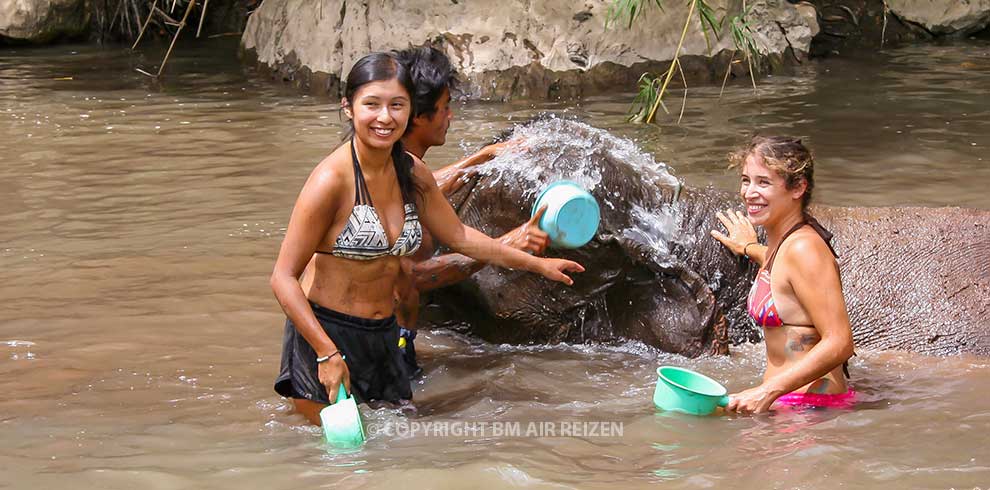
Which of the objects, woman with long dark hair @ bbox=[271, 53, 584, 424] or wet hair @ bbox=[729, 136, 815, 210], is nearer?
woman with long dark hair @ bbox=[271, 53, 584, 424]

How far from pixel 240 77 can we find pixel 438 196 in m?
8.23

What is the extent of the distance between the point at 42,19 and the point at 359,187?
37.9ft

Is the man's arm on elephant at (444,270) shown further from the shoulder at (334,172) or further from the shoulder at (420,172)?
the shoulder at (334,172)

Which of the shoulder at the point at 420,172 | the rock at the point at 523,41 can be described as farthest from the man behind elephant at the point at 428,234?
the rock at the point at 523,41

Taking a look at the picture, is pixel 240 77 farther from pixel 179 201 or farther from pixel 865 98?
pixel 865 98

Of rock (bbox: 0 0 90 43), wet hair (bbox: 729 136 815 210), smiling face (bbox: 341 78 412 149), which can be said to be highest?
rock (bbox: 0 0 90 43)

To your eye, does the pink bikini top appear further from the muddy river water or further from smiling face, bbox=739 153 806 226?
the muddy river water

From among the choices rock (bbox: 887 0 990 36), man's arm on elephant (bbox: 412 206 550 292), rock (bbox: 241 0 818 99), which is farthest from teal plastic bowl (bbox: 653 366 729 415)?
rock (bbox: 887 0 990 36)

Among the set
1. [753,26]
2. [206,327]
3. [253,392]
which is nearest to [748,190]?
[253,392]

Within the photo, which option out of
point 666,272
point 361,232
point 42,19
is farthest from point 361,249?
point 42,19

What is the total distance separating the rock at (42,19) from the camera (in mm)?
13609

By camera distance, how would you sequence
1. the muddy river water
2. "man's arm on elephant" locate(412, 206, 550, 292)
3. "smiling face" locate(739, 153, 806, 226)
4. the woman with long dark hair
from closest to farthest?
the muddy river water < the woman with long dark hair < "smiling face" locate(739, 153, 806, 226) < "man's arm on elephant" locate(412, 206, 550, 292)

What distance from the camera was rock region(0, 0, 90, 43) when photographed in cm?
1361

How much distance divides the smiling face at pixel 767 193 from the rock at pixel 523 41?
6.48 m
